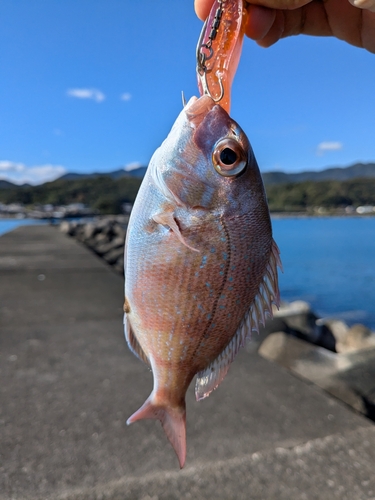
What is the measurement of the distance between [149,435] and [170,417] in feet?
6.69

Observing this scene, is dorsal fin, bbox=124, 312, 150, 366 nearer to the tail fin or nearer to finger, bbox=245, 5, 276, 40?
the tail fin

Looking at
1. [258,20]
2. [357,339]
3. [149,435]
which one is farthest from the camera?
[357,339]

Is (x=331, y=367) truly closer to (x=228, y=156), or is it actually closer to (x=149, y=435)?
(x=149, y=435)

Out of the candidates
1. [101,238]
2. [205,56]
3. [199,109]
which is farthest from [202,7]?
[101,238]

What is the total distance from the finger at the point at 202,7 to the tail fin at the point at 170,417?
1.57 metres

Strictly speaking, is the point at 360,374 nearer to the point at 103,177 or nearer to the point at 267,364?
the point at 267,364

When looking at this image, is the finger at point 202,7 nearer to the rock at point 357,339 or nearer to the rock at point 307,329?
the rock at point 307,329

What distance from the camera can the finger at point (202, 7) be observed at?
1729 millimetres

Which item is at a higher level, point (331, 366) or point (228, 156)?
point (228, 156)

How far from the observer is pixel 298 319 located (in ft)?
22.5

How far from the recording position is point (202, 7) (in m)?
1.75

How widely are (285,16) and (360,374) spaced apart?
11.0 ft

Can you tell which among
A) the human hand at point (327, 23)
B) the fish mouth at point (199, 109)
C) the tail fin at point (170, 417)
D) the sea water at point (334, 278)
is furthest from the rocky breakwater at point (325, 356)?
the fish mouth at point (199, 109)

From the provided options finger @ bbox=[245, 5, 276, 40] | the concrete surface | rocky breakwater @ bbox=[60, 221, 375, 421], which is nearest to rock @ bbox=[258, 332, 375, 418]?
rocky breakwater @ bbox=[60, 221, 375, 421]
